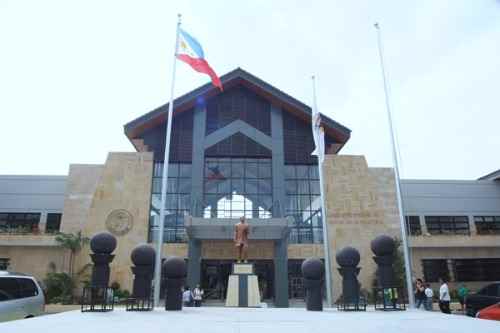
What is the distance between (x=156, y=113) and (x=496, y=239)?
86.1ft

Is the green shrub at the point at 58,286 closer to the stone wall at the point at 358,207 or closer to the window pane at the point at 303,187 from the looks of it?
the window pane at the point at 303,187

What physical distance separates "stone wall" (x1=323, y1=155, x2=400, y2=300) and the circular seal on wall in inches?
534

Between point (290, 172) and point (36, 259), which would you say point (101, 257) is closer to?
point (36, 259)

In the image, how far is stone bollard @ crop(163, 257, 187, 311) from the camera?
11523 millimetres

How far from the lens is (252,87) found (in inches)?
1107

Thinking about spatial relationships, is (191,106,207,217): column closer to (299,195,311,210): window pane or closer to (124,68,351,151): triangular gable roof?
(124,68,351,151): triangular gable roof

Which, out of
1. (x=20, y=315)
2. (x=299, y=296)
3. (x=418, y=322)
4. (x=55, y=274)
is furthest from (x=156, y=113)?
(x=418, y=322)

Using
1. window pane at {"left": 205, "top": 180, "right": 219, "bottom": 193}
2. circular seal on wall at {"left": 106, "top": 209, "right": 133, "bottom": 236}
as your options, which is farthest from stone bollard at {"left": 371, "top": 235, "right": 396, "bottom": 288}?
circular seal on wall at {"left": 106, "top": 209, "right": 133, "bottom": 236}

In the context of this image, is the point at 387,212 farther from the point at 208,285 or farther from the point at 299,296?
the point at 208,285

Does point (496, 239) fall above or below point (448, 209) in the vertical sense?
below

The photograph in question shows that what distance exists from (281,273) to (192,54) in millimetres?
14796

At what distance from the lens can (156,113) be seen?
26203mm

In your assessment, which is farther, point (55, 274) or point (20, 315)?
point (55, 274)

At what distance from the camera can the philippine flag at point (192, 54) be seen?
17.0 meters
